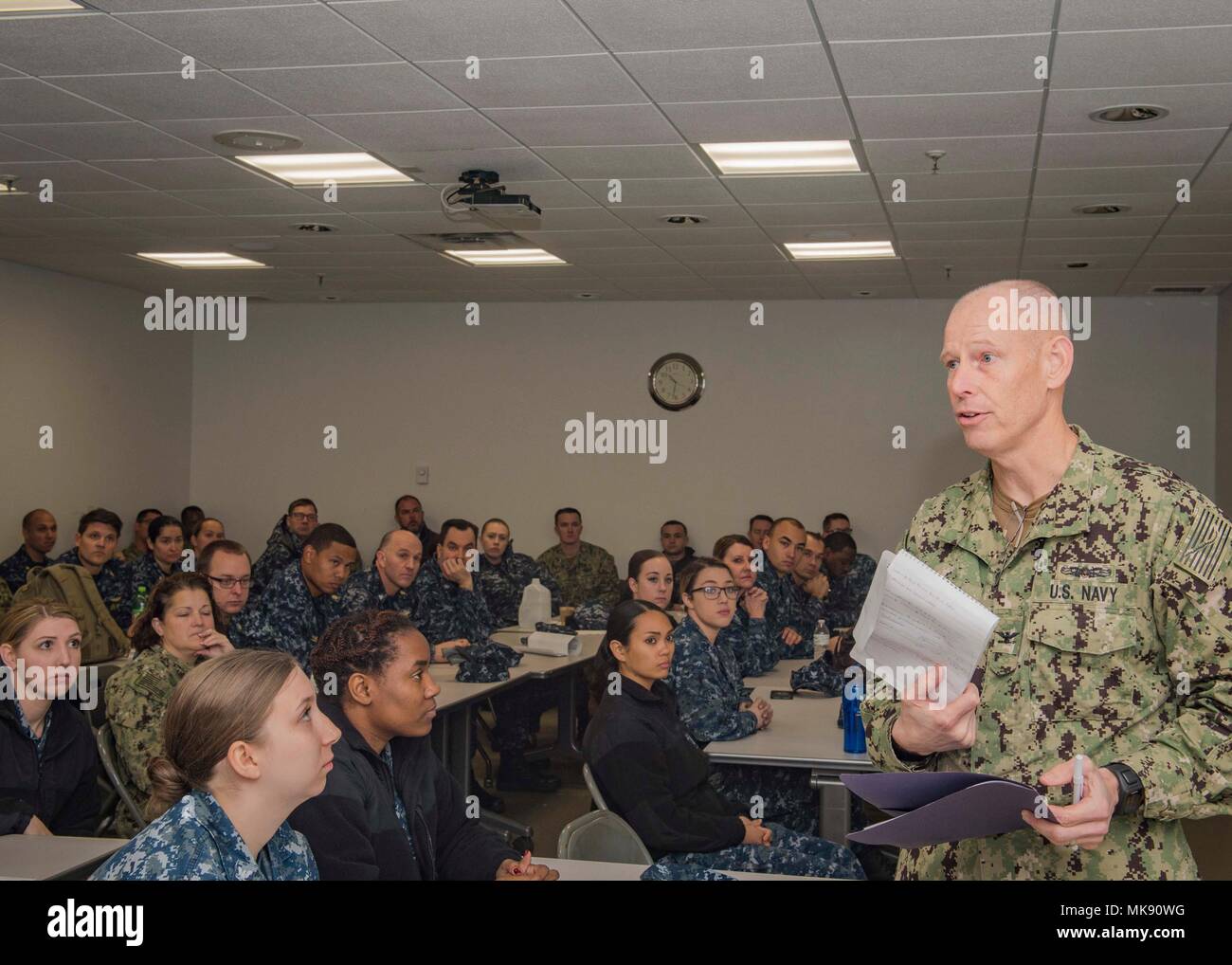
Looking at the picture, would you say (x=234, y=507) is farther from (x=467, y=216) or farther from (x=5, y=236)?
(x=467, y=216)

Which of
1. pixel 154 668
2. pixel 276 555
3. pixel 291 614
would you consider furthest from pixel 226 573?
pixel 276 555

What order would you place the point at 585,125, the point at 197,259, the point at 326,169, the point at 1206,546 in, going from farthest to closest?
the point at 197,259
the point at 326,169
the point at 585,125
the point at 1206,546

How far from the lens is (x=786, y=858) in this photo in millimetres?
3639

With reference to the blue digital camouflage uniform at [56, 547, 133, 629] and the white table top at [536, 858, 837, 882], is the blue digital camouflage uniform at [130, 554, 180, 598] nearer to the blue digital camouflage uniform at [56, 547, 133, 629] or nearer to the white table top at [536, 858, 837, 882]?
the blue digital camouflage uniform at [56, 547, 133, 629]

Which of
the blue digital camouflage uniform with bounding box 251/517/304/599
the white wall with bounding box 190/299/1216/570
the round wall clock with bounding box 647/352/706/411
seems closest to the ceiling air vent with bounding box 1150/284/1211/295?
the white wall with bounding box 190/299/1216/570

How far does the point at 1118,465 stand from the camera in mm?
1768

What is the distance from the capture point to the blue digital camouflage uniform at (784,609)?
7.17 m

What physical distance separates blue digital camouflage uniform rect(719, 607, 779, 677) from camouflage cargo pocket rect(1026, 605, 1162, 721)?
417cm

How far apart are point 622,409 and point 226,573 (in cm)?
634

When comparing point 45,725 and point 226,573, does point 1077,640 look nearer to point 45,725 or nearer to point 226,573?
point 45,725

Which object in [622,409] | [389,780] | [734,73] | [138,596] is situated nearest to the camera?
[389,780]

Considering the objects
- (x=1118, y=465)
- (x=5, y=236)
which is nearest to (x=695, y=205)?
(x=5, y=236)

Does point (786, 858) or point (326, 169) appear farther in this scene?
point (326, 169)
